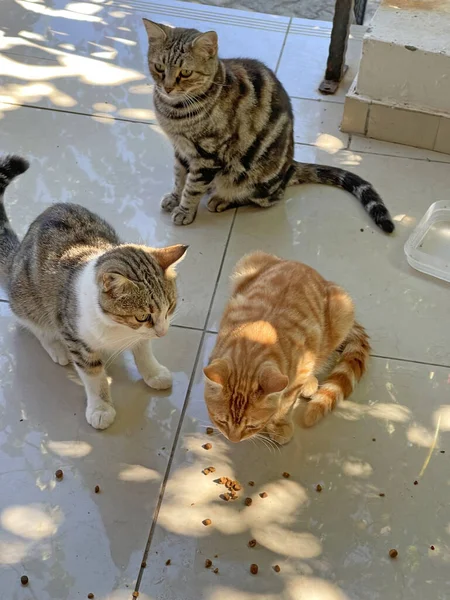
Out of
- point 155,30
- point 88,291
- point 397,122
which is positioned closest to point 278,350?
point 88,291

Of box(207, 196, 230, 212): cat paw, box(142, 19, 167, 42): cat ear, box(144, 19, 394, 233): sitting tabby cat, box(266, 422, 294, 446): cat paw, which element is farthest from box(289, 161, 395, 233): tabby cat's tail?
box(266, 422, 294, 446): cat paw

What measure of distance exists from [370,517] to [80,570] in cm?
93

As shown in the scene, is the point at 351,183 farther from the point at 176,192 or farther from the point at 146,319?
the point at 146,319

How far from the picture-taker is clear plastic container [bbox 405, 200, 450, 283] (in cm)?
288

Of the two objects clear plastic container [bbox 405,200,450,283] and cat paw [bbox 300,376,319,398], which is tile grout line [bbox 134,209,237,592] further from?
clear plastic container [bbox 405,200,450,283]

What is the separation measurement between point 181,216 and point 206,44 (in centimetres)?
78

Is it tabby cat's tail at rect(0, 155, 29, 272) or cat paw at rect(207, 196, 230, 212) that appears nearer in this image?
tabby cat's tail at rect(0, 155, 29, 272)

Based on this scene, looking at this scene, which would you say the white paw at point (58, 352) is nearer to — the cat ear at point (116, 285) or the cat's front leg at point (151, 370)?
the cat's front leg at point (151, 370)

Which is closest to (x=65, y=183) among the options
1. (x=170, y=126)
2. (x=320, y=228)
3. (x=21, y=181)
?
(x=21, y=181)

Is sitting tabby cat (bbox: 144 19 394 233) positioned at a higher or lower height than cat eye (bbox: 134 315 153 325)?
higher

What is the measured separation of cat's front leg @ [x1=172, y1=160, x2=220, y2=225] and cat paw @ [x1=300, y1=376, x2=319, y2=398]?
1099mm

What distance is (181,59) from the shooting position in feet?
8.77

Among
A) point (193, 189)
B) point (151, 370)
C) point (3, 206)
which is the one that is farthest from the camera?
point (193, 189)

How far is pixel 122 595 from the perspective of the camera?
190 cm
